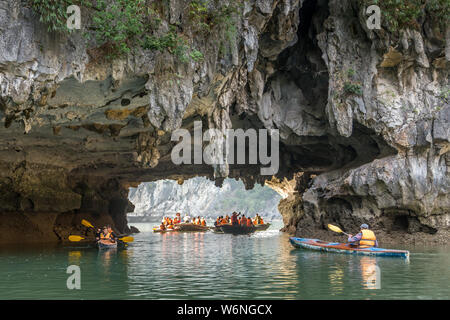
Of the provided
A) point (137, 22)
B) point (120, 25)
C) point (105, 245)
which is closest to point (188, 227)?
point (105, 245)

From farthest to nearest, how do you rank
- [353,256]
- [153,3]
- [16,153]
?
[16,153] → [353,256] → [153,3]

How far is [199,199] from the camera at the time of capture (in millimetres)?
122500

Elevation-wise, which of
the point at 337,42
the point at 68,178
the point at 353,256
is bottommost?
the point at 353,256

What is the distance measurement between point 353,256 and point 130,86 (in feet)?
32.2

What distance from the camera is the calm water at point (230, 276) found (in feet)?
30.7

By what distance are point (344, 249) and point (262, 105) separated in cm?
764

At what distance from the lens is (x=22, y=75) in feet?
37.9

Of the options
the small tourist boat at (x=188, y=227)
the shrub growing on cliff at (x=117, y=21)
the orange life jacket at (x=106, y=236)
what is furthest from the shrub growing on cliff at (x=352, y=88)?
the small tourist boat at (x=188, y=227)

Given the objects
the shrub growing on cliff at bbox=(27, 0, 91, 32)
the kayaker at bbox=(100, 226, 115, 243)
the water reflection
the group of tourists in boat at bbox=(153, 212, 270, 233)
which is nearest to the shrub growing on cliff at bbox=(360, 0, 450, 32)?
the water reflection

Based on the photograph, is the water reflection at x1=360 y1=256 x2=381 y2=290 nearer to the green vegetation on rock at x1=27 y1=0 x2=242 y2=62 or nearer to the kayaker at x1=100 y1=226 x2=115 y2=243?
the green vegetation on rock at x1=27 y1=0 x2=242 y2=62

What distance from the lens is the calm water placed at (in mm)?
9367

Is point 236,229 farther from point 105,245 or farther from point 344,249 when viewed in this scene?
point 344,249
